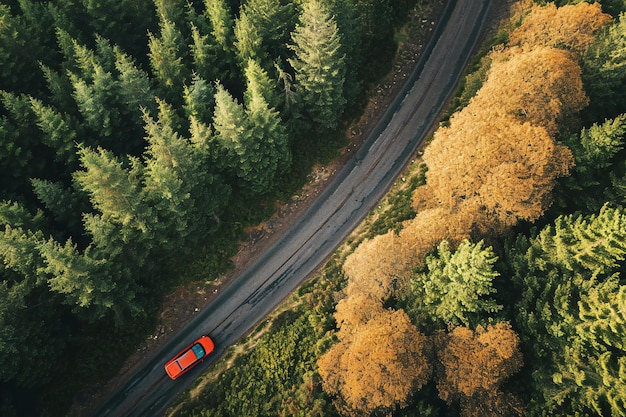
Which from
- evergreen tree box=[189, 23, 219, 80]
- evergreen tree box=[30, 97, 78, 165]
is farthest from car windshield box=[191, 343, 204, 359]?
evergreen tree box=[189, 23, 219, 80]

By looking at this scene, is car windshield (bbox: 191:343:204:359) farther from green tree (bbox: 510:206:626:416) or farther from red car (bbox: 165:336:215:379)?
green tree (bbox: 510:206:626:416)

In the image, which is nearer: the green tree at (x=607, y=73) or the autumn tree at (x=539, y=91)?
the autumn tree at (x=539, y=91)

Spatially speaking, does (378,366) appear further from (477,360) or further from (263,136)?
(263,136)

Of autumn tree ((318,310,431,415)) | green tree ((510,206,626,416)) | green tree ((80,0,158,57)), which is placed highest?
green tree ((80,0,158,57))

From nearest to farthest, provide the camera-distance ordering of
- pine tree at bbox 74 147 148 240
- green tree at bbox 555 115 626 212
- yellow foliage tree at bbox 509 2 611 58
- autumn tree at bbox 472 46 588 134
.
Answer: green tree at bbox 555 115 626 212
autumn tree at bbox 472 46 588 134
pine tree at bbox 74 147 148 240
yellow foliage tree at bbox 509 2 611 58

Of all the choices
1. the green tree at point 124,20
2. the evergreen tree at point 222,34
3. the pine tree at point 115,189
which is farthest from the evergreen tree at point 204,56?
the pine tree at point 115,189

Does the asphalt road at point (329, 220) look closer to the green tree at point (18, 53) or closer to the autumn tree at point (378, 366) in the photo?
the autumn tree at point (378, 366)

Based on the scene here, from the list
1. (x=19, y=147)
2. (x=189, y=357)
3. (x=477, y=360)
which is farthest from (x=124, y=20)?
(x=477, y=360)
